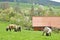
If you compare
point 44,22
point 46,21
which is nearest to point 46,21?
point 46,21

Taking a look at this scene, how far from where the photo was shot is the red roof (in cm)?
5054

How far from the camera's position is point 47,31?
24.7m

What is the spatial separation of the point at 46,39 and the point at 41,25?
2910 centimetres

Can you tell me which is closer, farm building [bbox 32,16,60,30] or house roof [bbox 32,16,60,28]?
farm building [bbox 32,16,60,30]

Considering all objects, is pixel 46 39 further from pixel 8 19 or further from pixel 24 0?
pixel 24 0

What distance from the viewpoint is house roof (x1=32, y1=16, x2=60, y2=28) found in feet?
166

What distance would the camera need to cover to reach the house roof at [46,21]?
50456mm

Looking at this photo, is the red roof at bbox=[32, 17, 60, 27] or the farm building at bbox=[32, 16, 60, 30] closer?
the farm building at bbox=[32, 16, 60, 30]

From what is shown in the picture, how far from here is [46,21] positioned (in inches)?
2084

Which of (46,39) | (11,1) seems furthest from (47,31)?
(11,1)

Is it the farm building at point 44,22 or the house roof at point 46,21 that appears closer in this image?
the farm building at point 44,22

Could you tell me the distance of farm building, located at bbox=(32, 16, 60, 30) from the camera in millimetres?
48956

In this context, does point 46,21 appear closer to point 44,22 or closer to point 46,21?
point 46,21

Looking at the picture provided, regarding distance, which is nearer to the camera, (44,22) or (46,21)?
(44,22)
